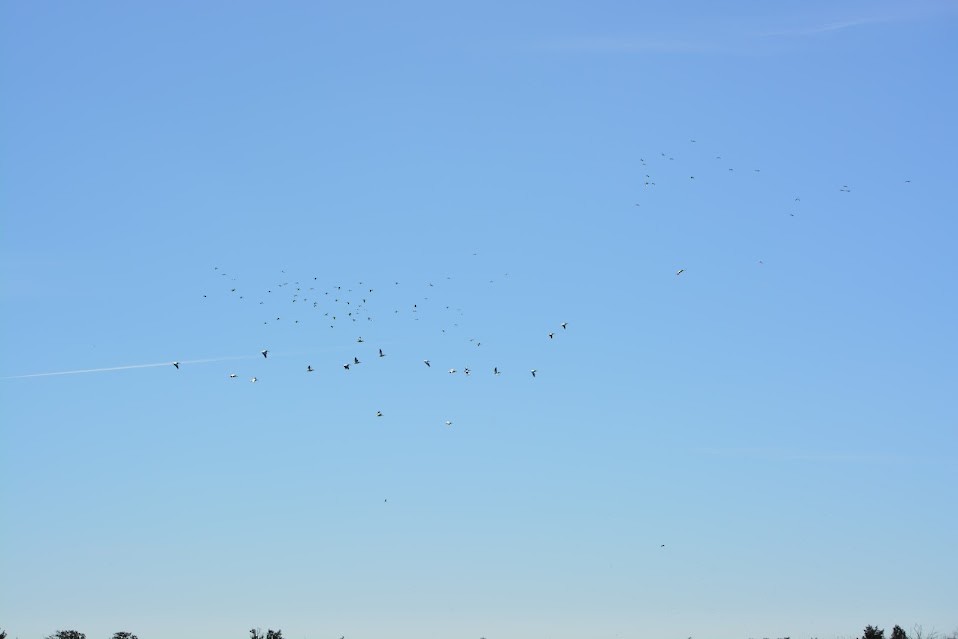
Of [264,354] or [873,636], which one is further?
[873,636]

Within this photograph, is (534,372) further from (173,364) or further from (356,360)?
(173,364)

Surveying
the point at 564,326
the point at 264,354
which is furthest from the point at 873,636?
the point at 264,354

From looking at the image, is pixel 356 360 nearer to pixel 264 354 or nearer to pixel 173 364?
pixel 264 354

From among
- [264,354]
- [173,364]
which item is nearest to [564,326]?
[264,354]

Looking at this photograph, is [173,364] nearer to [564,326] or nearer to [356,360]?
[356,360]

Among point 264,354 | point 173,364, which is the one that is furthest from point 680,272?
point 173,364

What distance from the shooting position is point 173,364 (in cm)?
13000

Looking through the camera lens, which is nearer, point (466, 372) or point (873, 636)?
point (466, 372)

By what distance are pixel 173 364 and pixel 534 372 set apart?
30699 millimetres

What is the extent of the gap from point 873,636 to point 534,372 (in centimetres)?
7891

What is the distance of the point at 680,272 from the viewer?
122438mm

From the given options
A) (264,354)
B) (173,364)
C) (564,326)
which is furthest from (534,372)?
(173,364)

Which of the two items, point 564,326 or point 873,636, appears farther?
point 873,636

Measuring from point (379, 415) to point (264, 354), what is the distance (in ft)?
36.0
